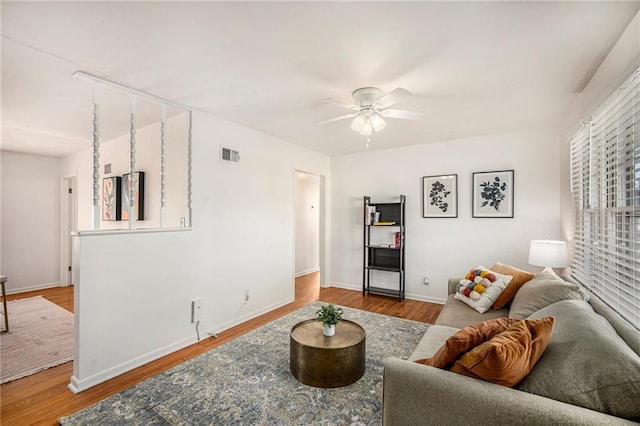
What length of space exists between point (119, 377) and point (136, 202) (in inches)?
84.0

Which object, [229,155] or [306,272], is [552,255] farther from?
[306,272]

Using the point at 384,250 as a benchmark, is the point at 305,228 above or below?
above

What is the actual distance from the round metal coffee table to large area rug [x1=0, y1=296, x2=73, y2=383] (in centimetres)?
227

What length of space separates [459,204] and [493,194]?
1.49 ft

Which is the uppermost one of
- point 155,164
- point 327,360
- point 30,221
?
point 155,164

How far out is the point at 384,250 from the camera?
16.4 feet

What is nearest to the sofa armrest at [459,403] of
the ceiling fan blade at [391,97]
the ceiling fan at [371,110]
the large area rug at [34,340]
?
the ceiling fan blade at [391,97]

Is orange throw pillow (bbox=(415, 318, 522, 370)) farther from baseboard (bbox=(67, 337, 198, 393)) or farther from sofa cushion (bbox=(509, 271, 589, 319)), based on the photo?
baseboard (bbox=(67, 337, 198, 393))

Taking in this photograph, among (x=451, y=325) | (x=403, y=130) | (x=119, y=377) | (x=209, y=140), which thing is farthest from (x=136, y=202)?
(x=451, y=325)

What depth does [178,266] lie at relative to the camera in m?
3.00

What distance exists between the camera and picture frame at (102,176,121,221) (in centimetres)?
412

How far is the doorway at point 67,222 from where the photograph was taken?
5.55 metres

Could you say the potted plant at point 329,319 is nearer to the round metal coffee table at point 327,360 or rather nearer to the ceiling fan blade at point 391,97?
the round metal coffee table at point 327,360

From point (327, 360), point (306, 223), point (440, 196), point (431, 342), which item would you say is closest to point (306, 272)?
point (306, 223)
